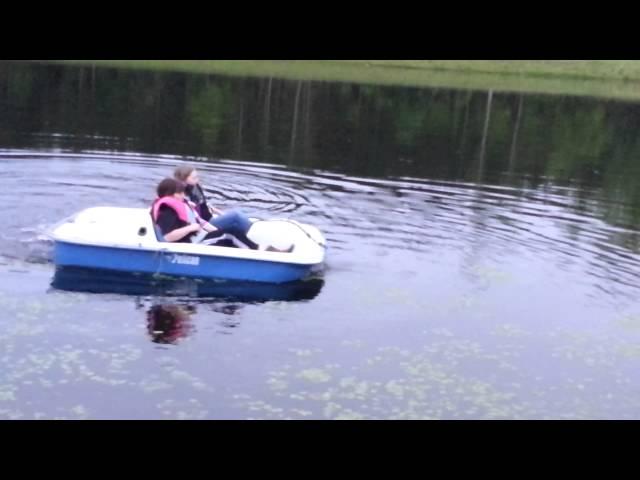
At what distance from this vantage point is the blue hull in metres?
11.0

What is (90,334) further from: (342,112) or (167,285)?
(342,112)

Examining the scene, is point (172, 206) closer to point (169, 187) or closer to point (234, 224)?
point (169, 187)

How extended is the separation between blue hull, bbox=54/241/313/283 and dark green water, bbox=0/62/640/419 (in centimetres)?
20

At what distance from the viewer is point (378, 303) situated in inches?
431

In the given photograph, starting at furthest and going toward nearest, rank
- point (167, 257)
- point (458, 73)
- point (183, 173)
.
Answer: point (458, 73)
point (183, 173)
point (167, 257)

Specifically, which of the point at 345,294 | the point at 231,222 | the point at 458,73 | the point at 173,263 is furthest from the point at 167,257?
the point at 458,73

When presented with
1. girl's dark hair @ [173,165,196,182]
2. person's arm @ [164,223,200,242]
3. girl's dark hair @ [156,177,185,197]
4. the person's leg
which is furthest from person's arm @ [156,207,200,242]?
girl's dark hair @ [173,165,196,182]

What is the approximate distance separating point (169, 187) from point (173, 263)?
991mm

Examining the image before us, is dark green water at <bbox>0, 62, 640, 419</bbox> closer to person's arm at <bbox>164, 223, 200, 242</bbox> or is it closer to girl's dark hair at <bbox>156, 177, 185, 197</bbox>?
person's arm at <bbox>164, 223, 200, 242</bbox>

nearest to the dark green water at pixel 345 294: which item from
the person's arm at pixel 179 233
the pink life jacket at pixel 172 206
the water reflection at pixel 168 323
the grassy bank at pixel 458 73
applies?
the water reflection at pixel 168 323

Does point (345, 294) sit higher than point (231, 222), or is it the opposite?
point (231, 222)

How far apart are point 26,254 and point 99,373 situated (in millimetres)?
4166

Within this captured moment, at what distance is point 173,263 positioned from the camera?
1105 centimetres
